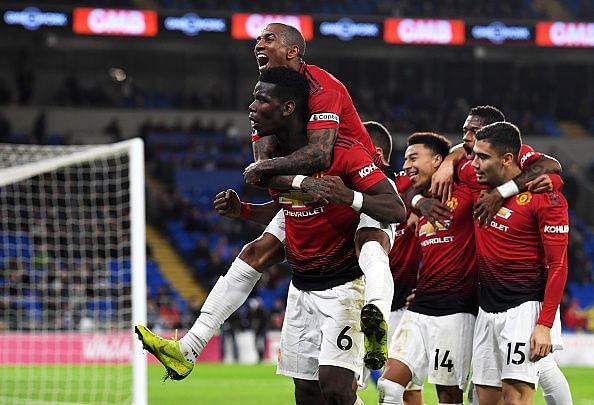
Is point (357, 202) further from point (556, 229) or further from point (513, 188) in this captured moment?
point (556, 229)

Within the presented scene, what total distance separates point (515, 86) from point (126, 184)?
46.4ft

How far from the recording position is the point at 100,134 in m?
30.2

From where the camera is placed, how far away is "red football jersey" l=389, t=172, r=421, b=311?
8203 mm

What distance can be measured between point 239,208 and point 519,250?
1.83 meters

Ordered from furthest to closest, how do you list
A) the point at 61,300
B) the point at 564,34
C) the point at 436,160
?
the point at 564,34 < the point at 61,300 < the point at 436,160

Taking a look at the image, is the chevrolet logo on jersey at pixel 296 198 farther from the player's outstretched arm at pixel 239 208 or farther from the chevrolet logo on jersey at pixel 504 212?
the chevrolet logo on jersey at pixel 504 212

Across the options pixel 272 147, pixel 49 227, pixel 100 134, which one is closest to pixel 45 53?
pixel 100 134

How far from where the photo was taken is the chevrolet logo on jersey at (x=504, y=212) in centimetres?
706

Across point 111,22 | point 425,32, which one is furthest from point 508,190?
point 425,32

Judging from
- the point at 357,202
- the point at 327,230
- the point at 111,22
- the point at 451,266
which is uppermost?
the point at 111,22

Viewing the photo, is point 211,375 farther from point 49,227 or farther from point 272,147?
point 272,147

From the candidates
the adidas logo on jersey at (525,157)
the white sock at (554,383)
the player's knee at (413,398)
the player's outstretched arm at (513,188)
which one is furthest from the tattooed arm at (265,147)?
the player's knee at (413,398)

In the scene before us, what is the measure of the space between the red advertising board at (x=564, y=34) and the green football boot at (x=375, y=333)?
23497 millimetres

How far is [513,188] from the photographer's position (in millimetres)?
6996
